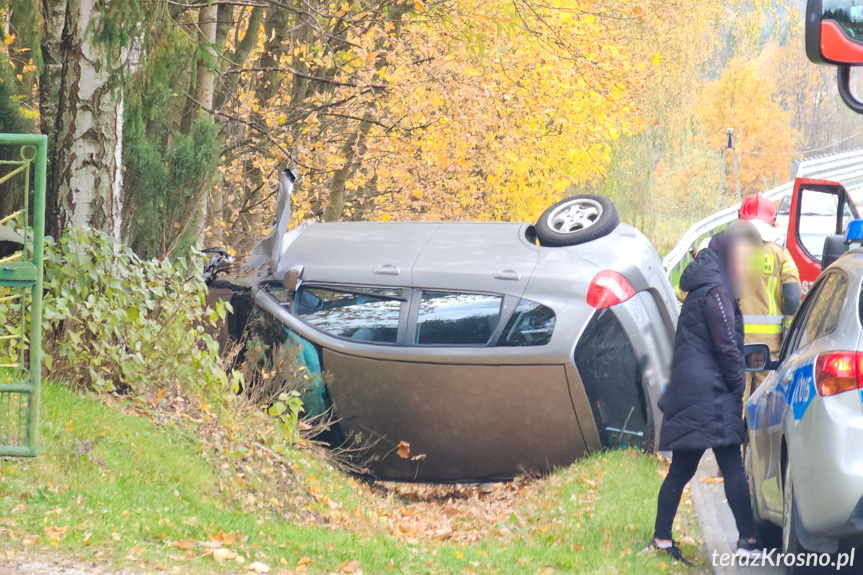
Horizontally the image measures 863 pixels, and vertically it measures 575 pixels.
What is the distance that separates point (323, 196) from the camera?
19.4 metres

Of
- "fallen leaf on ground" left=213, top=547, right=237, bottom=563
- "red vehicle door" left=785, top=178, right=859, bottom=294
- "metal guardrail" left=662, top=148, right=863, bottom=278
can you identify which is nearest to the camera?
"fallen leaf on ground" left=213, top=547, right=237, bottom=563

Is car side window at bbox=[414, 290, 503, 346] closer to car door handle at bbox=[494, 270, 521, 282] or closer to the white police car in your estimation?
car door handle at bbox=[494, 270, 521, 282]

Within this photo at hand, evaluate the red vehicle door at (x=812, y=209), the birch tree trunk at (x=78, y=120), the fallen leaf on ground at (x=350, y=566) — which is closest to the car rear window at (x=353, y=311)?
the birch tree trunk at (x=78, y=120)

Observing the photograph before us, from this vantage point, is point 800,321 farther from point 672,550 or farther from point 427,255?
point 427,255

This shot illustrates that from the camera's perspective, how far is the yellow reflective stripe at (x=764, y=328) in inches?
310

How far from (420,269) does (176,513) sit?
2.60 meters

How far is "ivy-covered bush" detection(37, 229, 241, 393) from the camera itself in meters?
7.09

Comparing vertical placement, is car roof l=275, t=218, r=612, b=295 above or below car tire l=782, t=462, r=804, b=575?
above

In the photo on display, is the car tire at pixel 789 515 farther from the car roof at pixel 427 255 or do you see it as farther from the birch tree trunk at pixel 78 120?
the birch tree trunk at pixel 78 120

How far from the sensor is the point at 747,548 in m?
5.46

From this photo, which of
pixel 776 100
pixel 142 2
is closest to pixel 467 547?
pixel 142 2

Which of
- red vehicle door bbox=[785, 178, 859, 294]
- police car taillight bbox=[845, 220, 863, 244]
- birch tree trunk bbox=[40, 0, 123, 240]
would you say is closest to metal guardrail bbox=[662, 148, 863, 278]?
red vehicle door bbox=[785, 178, 859, 294]

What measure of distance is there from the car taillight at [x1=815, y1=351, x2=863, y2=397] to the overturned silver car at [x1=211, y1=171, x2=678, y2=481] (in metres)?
2.69

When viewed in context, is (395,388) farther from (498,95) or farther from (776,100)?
(776,100)
